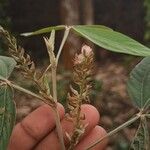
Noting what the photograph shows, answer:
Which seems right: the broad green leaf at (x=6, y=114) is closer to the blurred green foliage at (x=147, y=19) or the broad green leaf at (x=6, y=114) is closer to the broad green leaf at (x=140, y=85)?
the broad green leaf at (x=140, y=85)

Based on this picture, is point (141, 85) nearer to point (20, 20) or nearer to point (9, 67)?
point (9, 67)

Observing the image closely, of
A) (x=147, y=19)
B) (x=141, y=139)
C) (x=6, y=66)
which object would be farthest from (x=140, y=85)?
(x=147, y=19)

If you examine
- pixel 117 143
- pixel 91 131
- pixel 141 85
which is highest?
pixel 141 85

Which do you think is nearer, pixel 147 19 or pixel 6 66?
pixel 6 66

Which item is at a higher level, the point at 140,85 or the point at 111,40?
the point at 111,40

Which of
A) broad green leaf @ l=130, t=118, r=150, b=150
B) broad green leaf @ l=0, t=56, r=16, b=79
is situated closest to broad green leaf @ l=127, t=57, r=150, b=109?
broad green leaf @ l=130, t=118, r=150, b=150

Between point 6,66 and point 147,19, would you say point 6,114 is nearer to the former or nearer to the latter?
point 6,66

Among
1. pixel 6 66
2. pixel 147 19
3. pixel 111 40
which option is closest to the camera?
pixel 111 40

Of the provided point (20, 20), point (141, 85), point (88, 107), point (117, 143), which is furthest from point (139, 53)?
point (20, 20)
